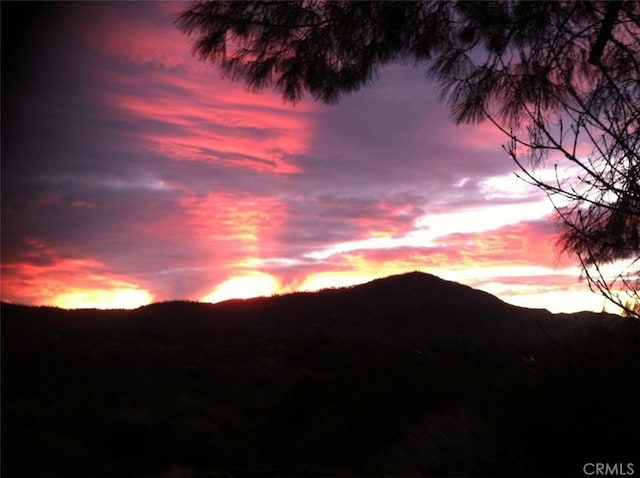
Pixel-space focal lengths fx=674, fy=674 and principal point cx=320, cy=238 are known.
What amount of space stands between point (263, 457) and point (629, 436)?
4832 mm

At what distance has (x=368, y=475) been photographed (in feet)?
20.0

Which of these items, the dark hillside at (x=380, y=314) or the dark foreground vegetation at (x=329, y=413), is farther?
the dark hillside at (x=380, y=314)

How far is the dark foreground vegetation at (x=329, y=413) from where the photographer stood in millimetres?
5645

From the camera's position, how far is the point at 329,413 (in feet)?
27.9

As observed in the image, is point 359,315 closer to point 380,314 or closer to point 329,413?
point 380,314

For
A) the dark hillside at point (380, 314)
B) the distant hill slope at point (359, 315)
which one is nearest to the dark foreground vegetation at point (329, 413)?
the distant hill slope at point (359, 315)

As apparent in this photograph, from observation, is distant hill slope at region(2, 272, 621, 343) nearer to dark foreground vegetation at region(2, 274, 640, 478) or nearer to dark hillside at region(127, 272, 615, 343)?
dark hillside at region(127, 272, 615, 343)

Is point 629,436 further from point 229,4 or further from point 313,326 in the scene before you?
point 313,326

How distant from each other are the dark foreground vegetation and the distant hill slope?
7.14 m

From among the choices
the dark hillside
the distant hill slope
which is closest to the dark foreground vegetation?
the distant hill slope

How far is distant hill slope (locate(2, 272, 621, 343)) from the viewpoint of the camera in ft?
77.4

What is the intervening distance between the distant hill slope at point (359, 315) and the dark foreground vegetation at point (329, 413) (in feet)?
23.4

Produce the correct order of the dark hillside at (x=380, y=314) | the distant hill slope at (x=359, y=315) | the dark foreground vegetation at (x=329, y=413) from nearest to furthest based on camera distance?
the dark foreground vegetation at (x=329, y=413) → the distant hill slope at (x=359, y=315) → the dark hillside at (x=380, y=314)

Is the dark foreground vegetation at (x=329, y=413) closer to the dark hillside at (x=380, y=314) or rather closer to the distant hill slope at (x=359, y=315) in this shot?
the distant hill slope at (x=359, y=315)
